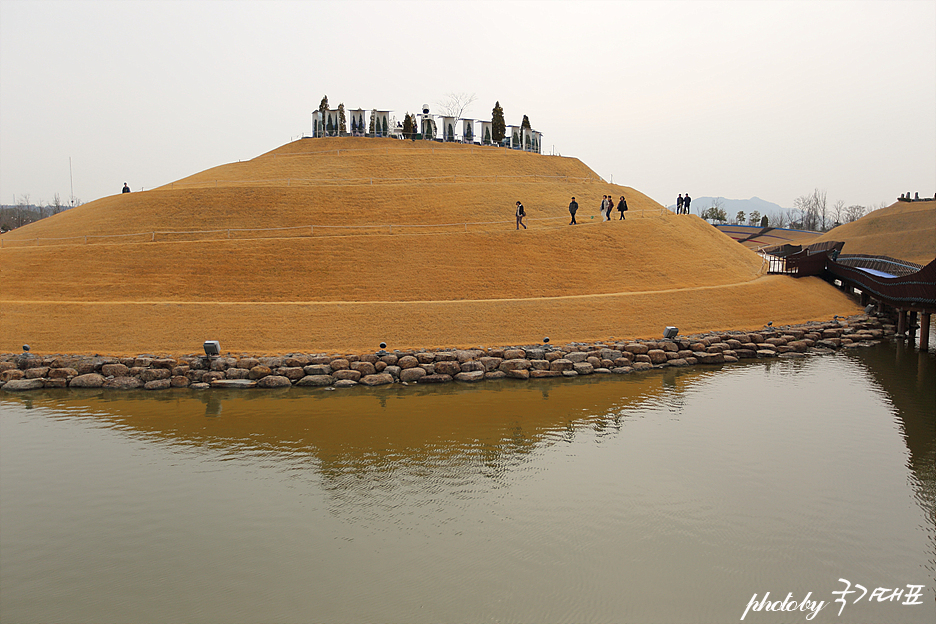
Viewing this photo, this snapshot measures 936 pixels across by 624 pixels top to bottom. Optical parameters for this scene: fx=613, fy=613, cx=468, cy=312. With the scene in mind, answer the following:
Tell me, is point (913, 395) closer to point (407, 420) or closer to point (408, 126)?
point (407, 420)

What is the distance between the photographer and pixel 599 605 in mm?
7062

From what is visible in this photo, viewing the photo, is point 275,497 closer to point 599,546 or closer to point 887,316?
point 599,546

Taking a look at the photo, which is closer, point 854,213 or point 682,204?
point 682,204

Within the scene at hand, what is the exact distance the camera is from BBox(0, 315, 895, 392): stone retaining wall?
17.5 m

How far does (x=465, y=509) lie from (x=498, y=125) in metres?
43.9

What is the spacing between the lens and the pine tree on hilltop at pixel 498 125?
4941 centimetres

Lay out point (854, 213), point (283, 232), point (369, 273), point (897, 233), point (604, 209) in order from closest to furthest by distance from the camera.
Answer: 1. point (369, 273)
2. point (283, 232)
3. point (604, 209)
4. point (897, 233)
5. point (854, 213)

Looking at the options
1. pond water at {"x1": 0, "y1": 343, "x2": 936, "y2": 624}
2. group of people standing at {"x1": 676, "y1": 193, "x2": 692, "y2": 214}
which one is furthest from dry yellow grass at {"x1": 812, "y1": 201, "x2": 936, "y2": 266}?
pond water at {"x1": 0, "y1": 343, "x2": 936, "y2": 624}

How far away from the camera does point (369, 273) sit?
24297mm

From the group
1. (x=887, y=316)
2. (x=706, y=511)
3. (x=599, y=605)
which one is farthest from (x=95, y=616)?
(x=887, y=316)

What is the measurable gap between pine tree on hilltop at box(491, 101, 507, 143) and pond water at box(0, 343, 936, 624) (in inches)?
1462

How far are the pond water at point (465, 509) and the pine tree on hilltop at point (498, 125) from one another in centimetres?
3714

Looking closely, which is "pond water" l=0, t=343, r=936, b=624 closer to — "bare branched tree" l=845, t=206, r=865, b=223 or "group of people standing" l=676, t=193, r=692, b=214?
"group of people standing" l=676, t=193, r=692, b=214

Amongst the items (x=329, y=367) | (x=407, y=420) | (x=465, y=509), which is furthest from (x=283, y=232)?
(x=465, y=509)
